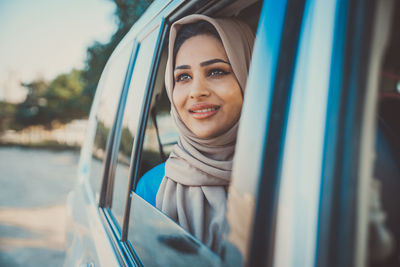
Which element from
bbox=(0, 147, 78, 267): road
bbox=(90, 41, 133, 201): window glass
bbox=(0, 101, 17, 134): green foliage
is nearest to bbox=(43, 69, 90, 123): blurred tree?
bbox=(0, 101, 17, 134): green foliage

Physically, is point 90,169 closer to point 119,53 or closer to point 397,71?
point 119,53

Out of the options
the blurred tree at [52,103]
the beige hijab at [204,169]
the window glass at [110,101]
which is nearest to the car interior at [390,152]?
the beige hijab at [204,169]

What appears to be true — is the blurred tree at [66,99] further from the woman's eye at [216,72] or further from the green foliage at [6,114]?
the woman's eye at [216,72]

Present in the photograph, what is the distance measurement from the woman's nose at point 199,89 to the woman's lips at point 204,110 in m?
0.05

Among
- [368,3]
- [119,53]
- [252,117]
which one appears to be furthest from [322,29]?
[119,53]

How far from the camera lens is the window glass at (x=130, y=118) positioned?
1472 mm

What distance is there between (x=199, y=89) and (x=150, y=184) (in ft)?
1.76

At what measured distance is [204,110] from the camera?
125cm

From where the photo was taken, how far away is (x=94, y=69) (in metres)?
11.4

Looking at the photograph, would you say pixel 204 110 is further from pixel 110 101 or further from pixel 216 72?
pixel 110 101

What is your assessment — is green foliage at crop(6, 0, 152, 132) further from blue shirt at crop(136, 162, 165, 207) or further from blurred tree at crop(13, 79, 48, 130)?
blue shirt at crop(136, 162, 165, 207)

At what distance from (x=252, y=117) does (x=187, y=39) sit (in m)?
0.87

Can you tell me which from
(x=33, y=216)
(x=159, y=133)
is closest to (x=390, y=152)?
(x=159, y=133)

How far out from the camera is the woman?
3.54 feet
